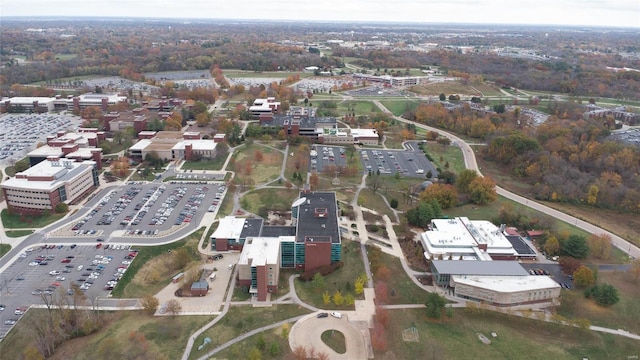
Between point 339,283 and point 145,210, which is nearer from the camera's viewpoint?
point 339,283

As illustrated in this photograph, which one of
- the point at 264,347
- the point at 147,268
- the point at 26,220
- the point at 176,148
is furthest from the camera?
the point at 176,148

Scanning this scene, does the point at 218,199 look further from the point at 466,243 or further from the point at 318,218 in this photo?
the point at 466,243

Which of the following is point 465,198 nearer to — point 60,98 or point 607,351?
point 607,351

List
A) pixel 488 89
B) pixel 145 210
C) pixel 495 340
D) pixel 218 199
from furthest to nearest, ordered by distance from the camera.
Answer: pixel 488 89
pixel 218 199
pixel 145 210
pixel 495 340

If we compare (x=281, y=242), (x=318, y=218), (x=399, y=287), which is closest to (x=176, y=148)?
(x=318, y=218)

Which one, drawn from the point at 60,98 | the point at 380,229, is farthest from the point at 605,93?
the point at 60,98

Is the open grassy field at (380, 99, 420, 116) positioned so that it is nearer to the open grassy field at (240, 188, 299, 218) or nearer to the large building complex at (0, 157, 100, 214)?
the open grassy field at (240, 188, 299, 218)

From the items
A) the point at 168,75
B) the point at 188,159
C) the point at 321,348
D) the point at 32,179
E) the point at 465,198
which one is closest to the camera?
the point at 321,348

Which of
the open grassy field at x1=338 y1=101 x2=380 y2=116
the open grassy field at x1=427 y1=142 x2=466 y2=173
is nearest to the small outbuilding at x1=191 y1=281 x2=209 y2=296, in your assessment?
the open grassy field at x1=427 y1=142 x2=466 y2=173
